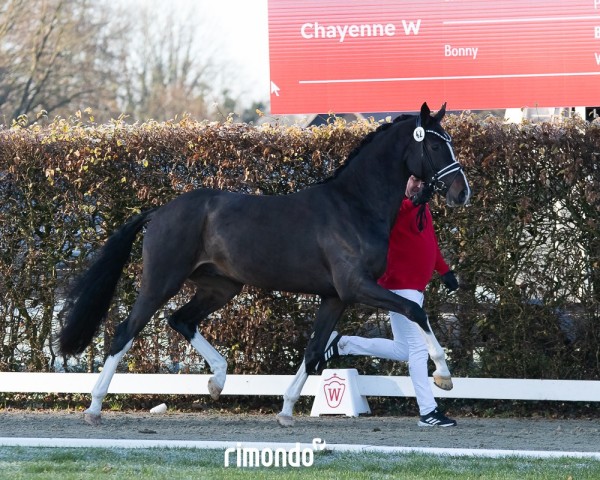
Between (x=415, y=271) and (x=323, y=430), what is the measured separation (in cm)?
132

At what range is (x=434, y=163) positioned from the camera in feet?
23.0

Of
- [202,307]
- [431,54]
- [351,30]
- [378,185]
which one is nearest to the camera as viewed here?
[378,185]

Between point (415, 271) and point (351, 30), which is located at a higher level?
point (351, 30)

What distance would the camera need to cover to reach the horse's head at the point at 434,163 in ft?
22.6

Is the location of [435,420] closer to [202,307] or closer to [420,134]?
[202,307]

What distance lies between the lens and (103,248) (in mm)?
7707

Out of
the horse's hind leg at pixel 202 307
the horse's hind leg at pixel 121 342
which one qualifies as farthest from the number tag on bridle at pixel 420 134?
the horse's hind leg at pixel 121 342

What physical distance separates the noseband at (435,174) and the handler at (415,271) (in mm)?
125

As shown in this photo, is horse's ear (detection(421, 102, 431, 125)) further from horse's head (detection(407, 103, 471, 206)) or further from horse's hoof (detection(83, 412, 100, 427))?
horse's hoof (detection(83, 412, 100, 427))

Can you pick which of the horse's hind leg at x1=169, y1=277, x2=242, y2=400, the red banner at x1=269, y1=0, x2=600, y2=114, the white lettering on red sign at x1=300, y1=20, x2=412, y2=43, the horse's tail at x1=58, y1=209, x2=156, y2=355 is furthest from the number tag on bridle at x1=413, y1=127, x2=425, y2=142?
the white lettering on red sign at x1=300, y1=20, x2=412, y2=43

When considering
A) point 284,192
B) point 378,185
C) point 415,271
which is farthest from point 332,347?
point 284,192

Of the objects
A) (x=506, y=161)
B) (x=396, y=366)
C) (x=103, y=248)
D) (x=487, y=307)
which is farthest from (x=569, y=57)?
(x=103, y=248)

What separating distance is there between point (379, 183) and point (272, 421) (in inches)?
82.3

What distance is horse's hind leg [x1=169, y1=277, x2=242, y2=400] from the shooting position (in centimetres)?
776
